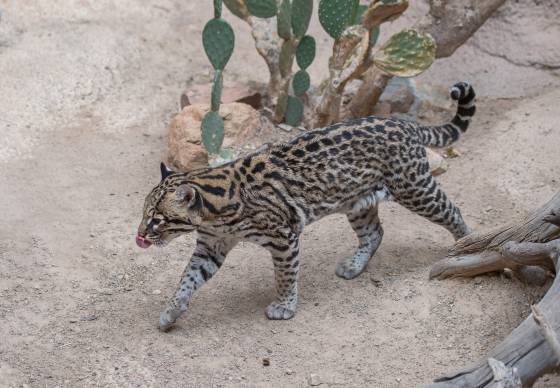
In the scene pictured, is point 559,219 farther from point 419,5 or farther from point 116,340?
point 419,5

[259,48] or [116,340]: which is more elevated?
[259,48]

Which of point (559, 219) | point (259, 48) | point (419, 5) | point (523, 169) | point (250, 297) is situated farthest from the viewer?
point (419, 5)

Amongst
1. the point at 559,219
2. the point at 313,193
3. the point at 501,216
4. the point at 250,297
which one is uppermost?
the point at 559,219

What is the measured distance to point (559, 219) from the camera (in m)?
5.44

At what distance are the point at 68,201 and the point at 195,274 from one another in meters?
2.28

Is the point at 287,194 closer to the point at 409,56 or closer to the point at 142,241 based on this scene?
the point at 142,241

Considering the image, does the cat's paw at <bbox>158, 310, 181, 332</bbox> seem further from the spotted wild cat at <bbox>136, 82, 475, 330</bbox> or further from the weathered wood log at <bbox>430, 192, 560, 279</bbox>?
the weathered wood log at <bbox>430, 192, 560, 279</bbox>

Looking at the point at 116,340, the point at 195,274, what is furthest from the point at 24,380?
the point at 195,274

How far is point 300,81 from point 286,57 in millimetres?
298

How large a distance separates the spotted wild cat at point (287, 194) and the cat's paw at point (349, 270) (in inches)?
20.8

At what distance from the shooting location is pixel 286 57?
881cm

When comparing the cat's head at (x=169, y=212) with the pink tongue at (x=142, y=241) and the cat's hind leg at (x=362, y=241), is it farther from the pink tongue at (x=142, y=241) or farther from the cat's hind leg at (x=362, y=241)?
the cat's hind leg at (x=362, y=241)

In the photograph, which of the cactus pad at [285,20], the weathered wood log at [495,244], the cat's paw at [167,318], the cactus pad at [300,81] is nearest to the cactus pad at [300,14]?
the cactus pad at [285,20]

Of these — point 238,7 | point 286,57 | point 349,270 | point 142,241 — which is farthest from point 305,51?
point 142,241
